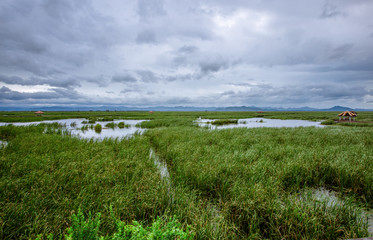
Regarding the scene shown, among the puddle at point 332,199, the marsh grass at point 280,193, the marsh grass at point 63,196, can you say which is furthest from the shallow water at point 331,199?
the marsh grass at point 63,196

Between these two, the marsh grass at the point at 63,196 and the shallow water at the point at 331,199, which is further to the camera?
the shallow water at the point at 331,199

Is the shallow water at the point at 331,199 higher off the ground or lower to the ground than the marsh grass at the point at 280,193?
lower

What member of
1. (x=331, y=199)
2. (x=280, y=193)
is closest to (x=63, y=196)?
(x=280, y=193)

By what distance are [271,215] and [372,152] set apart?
1069 centimetres

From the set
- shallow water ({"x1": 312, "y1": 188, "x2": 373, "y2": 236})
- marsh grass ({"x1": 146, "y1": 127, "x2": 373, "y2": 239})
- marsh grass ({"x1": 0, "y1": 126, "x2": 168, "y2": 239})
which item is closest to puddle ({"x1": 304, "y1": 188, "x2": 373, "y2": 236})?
shallow water ({"x1": 312, "y1": 188, "x2": 373, "y2": 236})

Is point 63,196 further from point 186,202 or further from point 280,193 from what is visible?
point 280,193

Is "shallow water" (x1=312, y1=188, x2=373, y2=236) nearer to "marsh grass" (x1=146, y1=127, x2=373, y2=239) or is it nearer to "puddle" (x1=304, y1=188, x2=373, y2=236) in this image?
"puddle" (x1=304, y1=188, x2=373, y2=236)

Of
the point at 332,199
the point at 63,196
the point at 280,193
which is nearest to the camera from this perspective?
the point at 63,196

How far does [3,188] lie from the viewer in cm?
458

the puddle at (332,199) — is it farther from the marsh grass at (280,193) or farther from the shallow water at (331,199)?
the marsh grass at (280,193)

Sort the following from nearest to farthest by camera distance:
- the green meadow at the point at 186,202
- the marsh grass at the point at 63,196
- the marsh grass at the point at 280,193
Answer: the green meadow at the point at 186,202, the marsh grass at the point at 63,196, the marsh grass at the point at 280,193

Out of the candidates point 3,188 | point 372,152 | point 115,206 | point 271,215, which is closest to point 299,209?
point 271,215

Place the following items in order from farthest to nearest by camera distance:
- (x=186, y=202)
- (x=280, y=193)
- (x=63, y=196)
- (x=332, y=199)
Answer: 1. (x=280, y=193)
2. (x=332, y=199)
3. (x=186, y=202)
4. (x=63, y=196)

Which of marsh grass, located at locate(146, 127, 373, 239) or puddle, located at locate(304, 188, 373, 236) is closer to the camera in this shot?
marsh grass, located at locate(146, 127, 373, 239)
